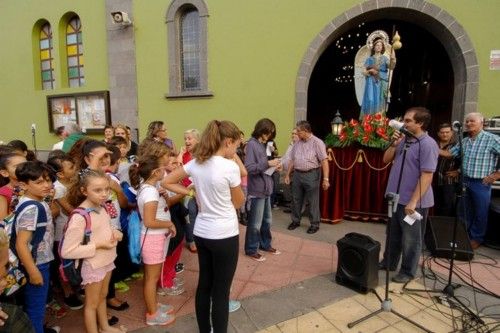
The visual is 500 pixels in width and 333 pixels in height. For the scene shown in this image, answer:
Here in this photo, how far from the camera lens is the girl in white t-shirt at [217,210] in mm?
2029

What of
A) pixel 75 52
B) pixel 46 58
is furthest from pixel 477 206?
pixel 46 58

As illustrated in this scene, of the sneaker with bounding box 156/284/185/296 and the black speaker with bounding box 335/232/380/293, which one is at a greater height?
the black speaker with bounding box 335/232/380/293

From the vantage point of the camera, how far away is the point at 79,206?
7.24 ft

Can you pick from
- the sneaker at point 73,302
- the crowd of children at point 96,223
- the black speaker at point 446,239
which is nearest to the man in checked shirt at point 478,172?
the black speaker at point 446,239

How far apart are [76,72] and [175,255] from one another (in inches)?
324

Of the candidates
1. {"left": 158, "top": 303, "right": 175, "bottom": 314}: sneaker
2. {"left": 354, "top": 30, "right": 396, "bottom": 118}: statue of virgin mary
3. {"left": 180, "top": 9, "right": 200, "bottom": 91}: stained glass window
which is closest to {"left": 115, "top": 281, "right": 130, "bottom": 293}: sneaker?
{"left": 158, "top": 303, "right": 175, "bottom": 314}: sneaker

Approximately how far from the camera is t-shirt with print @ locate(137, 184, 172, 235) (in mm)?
2400

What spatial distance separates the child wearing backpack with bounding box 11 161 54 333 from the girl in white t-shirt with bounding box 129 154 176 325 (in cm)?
64

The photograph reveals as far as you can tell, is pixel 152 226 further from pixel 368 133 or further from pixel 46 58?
pixel 46 58

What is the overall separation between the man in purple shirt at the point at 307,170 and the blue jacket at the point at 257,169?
1178 mm

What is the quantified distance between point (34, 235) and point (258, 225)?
2337mm

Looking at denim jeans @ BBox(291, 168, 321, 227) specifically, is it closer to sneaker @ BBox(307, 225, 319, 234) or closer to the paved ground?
sneaker @ BBox(307, 225, 319, 234)

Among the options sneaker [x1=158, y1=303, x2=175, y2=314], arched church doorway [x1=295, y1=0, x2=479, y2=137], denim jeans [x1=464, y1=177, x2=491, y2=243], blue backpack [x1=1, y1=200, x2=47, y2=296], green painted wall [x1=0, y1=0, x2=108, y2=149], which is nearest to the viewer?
blue backpack [x1=1, y1=200, x2=47, y2=296]

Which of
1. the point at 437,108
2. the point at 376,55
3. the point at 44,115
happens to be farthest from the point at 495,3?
the point at 44,115
